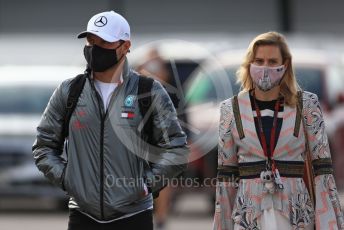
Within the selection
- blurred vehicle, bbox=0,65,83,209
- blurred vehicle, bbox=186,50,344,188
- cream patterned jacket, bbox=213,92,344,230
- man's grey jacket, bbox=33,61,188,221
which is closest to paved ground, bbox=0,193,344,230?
blurred vehicle, bbox=0,65,83,209

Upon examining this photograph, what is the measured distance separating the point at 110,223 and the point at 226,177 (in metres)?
0.66

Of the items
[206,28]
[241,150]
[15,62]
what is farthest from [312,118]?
[206,28]

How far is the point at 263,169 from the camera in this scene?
6.16 meters

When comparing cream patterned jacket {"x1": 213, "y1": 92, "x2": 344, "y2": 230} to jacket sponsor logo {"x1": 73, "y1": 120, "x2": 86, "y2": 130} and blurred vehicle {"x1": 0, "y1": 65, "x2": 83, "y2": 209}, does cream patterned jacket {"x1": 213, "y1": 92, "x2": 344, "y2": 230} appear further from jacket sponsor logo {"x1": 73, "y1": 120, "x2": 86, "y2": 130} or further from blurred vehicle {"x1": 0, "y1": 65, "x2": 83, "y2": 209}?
blurred vehicle {"x1": 0, "y1": 65, "x2": 83, "y2": 209}

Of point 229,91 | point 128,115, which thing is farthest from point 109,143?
point 229,91

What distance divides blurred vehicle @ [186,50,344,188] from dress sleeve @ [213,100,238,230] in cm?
668

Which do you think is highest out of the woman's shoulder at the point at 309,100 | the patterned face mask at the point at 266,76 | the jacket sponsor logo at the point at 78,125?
the patterned face mask at the point at 266,76

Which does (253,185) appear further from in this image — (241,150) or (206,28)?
(206,28)

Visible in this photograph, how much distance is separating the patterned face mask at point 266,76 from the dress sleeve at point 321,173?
191 millimetres

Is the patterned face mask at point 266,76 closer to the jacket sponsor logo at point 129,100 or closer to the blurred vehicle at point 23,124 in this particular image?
the jacket sponsor logo at point 129,100

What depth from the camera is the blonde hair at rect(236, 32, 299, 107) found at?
634cm

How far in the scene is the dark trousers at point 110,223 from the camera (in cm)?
624

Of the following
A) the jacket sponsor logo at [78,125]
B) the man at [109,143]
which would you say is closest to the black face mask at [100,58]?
the man at [109,143]

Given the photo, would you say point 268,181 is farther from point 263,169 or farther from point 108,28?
point 108,28
